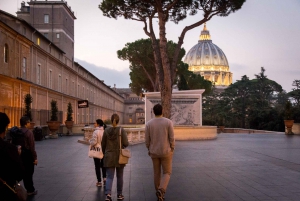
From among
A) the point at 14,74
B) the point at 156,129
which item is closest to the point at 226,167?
the point at 156,129

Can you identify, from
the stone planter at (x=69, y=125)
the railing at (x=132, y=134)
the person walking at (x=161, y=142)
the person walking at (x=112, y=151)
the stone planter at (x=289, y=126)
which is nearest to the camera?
the person walking at (x=161, y=142)

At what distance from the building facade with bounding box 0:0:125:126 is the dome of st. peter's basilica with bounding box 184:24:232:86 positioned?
91658 mm

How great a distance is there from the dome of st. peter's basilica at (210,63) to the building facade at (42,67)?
3609 inches

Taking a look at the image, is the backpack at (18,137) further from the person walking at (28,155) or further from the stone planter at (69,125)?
the stone planter at (69,125)

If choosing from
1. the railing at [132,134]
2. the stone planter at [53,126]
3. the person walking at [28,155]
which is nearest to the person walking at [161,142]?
the person walking at [28,155]

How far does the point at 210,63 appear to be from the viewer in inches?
6137

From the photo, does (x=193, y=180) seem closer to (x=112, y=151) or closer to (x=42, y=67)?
(x=112, y=151)

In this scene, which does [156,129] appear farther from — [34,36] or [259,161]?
[34,36]

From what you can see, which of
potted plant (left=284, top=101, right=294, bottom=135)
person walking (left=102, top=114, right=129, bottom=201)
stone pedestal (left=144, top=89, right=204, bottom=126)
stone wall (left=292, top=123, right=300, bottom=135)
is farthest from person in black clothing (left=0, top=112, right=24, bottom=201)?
stone wall (left=292, top=123, right=300, bottom=135)

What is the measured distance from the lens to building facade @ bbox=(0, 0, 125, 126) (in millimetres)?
26656

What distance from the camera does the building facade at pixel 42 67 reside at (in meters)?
26.7

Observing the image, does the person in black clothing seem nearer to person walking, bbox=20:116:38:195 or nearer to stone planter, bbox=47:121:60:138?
person walking, bbox=20:116:38:195

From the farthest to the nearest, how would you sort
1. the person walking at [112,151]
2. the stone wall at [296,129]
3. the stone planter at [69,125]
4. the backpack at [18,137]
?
the stone planter at [69,125] < the stone wall at [296,129] < the backpack at [18,137] < the person walking at [112,151]

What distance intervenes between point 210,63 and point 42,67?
412 feet
